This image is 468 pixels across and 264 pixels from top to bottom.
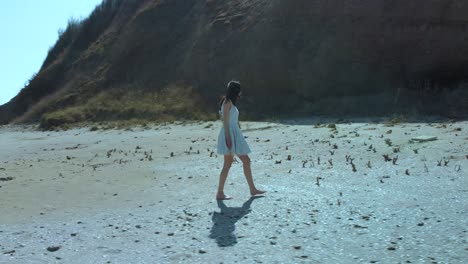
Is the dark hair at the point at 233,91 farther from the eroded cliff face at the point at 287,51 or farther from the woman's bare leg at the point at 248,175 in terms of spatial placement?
the eroded cliff face at the point at 287,51

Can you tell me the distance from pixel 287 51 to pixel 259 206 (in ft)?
53.7

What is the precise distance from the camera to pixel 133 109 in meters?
24.5

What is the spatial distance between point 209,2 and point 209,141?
50.4 feet

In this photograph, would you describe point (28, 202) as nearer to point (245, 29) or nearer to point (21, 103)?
point (245, 29)

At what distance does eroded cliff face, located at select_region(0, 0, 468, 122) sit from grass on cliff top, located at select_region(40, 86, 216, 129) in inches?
26.6

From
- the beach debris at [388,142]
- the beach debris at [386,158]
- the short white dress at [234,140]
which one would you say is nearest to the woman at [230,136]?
the short white dress at [234,140]

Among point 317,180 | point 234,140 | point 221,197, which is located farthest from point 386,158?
point 221,197

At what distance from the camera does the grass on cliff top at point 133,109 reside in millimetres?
22906

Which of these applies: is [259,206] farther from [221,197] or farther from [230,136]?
[230,136]

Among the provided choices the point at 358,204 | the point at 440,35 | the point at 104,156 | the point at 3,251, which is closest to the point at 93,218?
the point at 3,251

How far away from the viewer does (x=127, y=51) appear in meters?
30.1

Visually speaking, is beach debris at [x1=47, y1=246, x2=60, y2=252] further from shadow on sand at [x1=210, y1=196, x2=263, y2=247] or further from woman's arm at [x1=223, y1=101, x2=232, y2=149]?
woman's arm at [x1=223, y1=101, x2=232, y2=149]

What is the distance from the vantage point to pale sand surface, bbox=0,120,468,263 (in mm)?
5512

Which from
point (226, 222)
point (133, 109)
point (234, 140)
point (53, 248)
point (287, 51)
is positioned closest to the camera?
point (53, 248)
